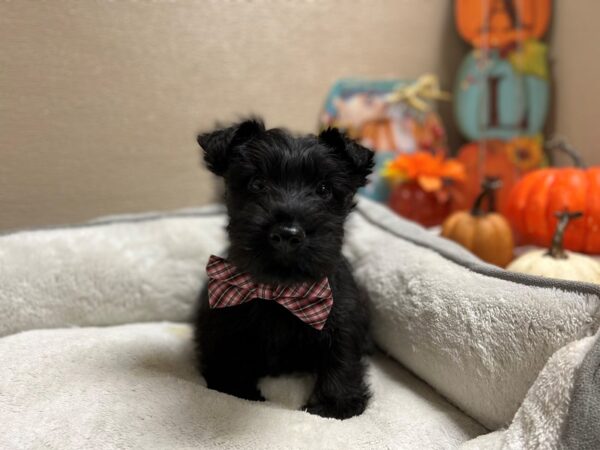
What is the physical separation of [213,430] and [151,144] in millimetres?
1786

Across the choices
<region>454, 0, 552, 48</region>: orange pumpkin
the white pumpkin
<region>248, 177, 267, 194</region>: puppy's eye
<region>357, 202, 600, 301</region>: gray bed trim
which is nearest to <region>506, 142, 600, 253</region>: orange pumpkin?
the white pumpkin

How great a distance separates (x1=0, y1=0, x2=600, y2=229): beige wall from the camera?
7.26 feet

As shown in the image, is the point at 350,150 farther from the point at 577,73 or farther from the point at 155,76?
the point at 577,73

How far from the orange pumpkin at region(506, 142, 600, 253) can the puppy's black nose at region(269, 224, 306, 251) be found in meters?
1.84

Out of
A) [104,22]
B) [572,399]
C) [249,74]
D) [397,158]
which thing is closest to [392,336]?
[572,399]

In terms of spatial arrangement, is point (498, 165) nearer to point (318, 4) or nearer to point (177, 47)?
point (318, 4)

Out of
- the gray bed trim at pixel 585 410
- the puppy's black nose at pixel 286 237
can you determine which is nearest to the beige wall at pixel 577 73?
the gray bed trim at pixel 585 410

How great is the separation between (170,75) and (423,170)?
65.2 inches

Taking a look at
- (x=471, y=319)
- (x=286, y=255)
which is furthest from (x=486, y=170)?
(x=286, y=255)

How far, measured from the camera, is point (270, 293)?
5.00ft

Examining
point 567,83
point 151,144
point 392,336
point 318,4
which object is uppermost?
point 318,4

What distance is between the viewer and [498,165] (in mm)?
3395

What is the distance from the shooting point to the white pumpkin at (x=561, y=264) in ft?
6.64

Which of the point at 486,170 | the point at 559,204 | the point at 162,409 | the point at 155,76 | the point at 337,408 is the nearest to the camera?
the point at 162,409
